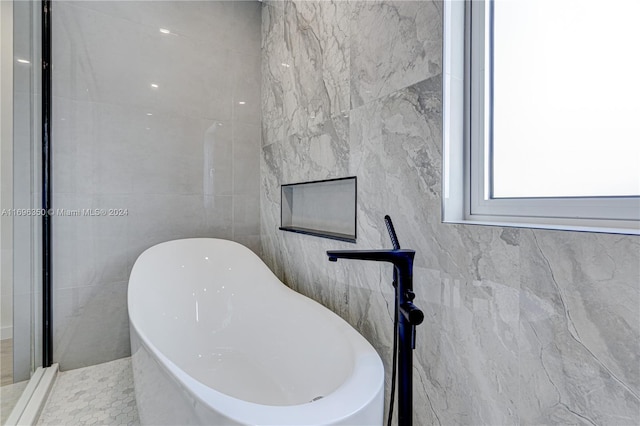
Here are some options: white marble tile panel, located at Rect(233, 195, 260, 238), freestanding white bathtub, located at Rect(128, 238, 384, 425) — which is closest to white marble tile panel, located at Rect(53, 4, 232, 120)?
white marble tile panel, located at Rect(233, 195, 260, 238)

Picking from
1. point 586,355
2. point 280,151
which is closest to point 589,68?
point 586,355

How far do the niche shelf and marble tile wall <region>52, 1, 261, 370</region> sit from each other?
388 millimetres

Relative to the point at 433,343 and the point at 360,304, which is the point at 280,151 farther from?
the point at 433,343

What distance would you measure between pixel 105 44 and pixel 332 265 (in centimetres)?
187

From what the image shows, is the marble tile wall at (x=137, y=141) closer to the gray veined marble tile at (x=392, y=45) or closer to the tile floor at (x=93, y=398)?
the tile floor at (x=93, y=398)

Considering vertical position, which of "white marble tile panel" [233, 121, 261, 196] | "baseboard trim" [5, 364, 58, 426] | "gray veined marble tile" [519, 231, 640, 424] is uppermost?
"white marble tile panel" [233, 121, 261, 196]

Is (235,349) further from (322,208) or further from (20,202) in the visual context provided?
(20,202)

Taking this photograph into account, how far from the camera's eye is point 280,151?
210 cm

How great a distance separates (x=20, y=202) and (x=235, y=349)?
51.9 inches

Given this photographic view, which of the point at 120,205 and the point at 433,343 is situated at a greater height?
the point at 120,205

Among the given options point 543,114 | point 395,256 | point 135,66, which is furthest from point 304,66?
point 395,256

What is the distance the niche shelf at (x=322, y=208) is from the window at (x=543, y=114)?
54cm

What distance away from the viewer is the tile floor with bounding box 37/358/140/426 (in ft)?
4.58

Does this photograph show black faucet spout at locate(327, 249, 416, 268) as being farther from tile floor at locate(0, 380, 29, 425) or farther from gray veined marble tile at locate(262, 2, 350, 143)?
tile floor at locate(0, 380, 29, 425)
